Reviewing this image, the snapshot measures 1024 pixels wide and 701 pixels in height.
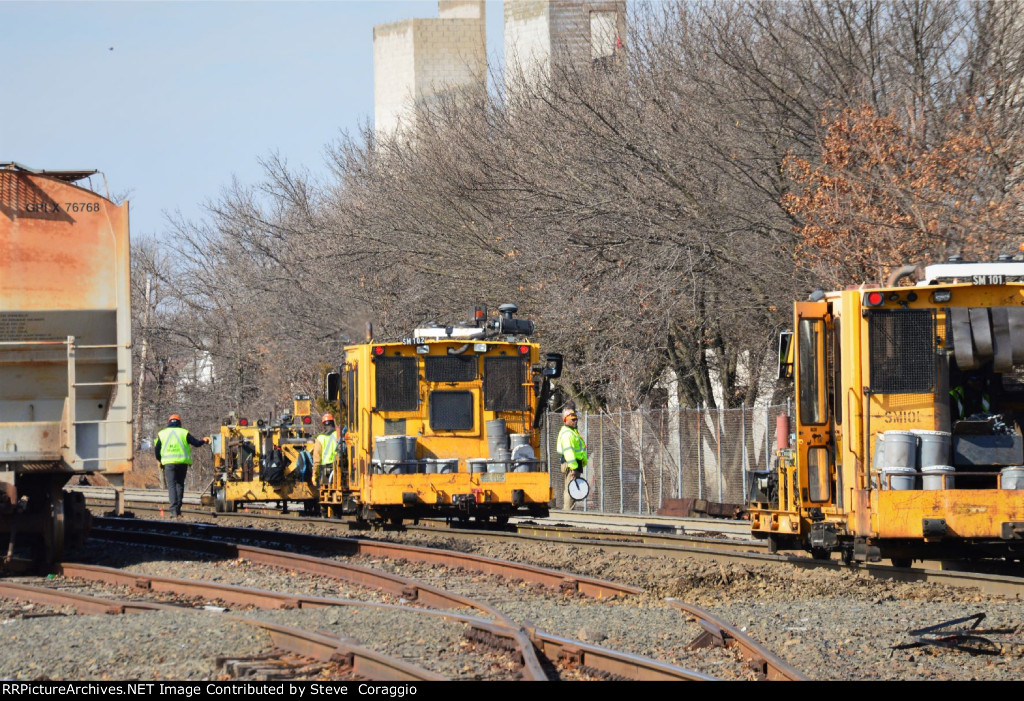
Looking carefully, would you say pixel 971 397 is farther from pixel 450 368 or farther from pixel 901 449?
pixel 450 368

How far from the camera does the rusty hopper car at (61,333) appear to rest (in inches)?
595

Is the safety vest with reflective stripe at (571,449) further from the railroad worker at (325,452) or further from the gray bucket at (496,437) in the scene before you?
the railroad worker at (325,452)

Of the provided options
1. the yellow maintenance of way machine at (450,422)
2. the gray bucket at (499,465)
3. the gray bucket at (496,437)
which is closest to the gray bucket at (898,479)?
the yellow maintenance of way machine at (450,422)

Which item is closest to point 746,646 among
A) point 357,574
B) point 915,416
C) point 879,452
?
point 879,452

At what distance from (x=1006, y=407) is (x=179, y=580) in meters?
8.60

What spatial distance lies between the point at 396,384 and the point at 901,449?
886cm

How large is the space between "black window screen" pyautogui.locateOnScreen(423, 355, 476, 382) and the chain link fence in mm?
5492

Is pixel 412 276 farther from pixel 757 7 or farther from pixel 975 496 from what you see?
pixel 975 496

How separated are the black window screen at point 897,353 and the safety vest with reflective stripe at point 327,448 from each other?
489 inches

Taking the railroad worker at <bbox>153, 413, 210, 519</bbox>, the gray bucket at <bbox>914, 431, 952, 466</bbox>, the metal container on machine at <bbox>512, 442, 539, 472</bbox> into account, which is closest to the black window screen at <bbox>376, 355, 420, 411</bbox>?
the metal container on machine at <bbox>512, 442, 539, 472</bbox>

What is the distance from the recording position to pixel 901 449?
12508 mm

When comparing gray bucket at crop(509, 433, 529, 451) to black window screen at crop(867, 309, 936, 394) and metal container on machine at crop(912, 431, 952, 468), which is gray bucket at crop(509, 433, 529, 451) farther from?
metal container on machine at crop(912, 431, 952, 468)

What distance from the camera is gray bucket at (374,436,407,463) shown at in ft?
63.1

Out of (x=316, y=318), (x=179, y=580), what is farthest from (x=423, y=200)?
(x=179, y=580)
